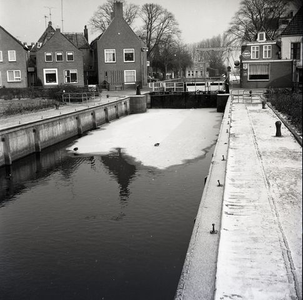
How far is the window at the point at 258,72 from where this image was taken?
45.2 meters

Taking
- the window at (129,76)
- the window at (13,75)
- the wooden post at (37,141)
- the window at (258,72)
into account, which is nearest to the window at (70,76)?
the window at (13,75)

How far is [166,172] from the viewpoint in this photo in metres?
16.5

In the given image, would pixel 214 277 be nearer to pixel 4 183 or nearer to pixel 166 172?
pixel 166 172

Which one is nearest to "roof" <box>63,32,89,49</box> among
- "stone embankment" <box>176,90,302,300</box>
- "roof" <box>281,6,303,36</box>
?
"roof" <box>281,6,303,36</box>

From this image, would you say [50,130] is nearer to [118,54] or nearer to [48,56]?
[48,56]

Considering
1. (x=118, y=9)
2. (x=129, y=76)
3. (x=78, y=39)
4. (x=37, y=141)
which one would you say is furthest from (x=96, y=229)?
(x=78, y=39)

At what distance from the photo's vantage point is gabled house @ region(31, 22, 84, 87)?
46.9m

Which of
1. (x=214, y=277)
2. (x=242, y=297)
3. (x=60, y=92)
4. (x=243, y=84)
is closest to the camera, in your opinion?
(x=242, y=297)

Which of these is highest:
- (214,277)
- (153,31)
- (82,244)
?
(153,31)

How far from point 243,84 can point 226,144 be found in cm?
3292

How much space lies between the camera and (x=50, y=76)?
4759 centimetres

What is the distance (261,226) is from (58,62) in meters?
42.9

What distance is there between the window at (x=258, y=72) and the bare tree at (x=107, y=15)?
74.0 ft

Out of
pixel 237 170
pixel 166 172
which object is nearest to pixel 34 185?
pixel 166 172
